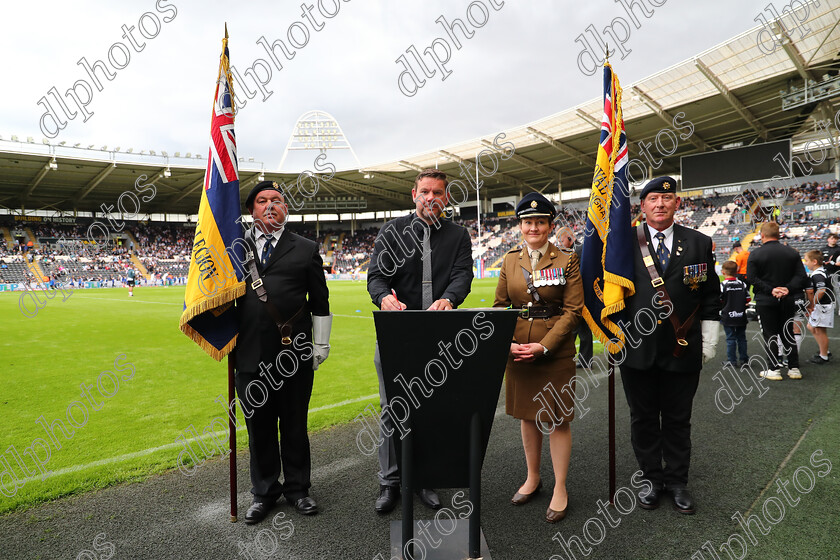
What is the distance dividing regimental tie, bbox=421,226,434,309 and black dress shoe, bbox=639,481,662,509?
1802 mm

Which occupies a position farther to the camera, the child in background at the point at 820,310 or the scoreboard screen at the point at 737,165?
the scoreboard screen at the point at 737,165

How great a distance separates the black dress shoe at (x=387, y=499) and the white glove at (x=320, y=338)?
2.97ft

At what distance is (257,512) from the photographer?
9.07ft

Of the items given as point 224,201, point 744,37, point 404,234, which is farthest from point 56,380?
point 744,37

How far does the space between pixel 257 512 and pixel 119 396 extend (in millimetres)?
3734

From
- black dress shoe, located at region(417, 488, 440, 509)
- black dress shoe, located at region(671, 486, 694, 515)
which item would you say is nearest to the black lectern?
black dress shoe, located at region(417, 488, 440, 509)

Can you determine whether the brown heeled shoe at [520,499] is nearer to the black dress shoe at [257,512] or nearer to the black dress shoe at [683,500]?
the black dress shoe at [683,500]

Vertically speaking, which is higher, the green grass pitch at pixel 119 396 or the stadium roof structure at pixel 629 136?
the stadium roof structure at pixel 629 136

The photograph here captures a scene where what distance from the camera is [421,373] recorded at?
1.95 m

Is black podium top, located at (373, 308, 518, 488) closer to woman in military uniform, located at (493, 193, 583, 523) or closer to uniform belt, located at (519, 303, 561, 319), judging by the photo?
woman in military uniform, located at (493, 193, 583, 523)

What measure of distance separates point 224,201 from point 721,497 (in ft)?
12.1

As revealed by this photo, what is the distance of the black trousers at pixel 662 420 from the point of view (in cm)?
297

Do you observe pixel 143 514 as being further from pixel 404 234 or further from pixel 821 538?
pixel 821 538

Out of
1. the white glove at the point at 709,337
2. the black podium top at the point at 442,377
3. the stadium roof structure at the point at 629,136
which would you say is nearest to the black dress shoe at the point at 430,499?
the black podium top at the point at 442,377
